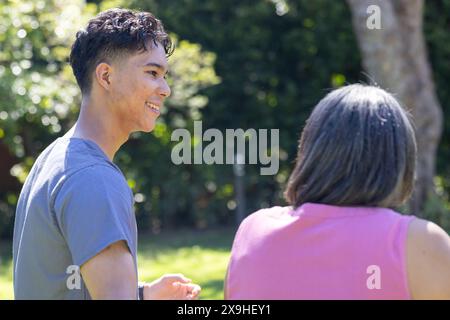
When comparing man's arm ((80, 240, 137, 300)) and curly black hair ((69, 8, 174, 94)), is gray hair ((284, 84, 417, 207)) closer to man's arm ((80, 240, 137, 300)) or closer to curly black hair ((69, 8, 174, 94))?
man's arm ((80, 240, 137, 300))

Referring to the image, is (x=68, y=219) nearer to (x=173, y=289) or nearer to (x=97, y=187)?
(x=97, y=187)

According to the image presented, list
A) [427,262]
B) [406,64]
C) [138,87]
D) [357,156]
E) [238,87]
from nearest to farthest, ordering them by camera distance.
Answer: [427,262]
[357,156]
[138,87]
[406,64]
[238,87]

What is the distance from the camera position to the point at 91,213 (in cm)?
223

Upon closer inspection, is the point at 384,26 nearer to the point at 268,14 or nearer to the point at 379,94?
the point at 268,14

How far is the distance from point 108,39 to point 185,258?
7.69 m

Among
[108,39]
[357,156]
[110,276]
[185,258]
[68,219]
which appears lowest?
[185,258]

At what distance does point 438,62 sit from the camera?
12.8 metres

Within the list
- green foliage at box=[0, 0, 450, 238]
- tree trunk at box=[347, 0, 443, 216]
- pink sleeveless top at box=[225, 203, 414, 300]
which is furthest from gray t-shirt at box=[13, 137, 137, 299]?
green foliage at box=[0, 0, 450, 238]

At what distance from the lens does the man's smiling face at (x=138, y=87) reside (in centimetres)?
264

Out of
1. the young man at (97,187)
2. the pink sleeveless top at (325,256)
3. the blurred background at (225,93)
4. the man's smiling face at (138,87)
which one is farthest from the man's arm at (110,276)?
the blurred background at (225,93)

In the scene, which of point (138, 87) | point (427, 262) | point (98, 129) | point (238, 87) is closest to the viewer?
point (427, 262)

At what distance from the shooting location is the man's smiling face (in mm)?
2641

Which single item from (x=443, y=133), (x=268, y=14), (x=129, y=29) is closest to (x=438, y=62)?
(x=443, y=133)

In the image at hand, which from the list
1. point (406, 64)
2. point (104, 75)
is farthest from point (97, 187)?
point (406, 64)
